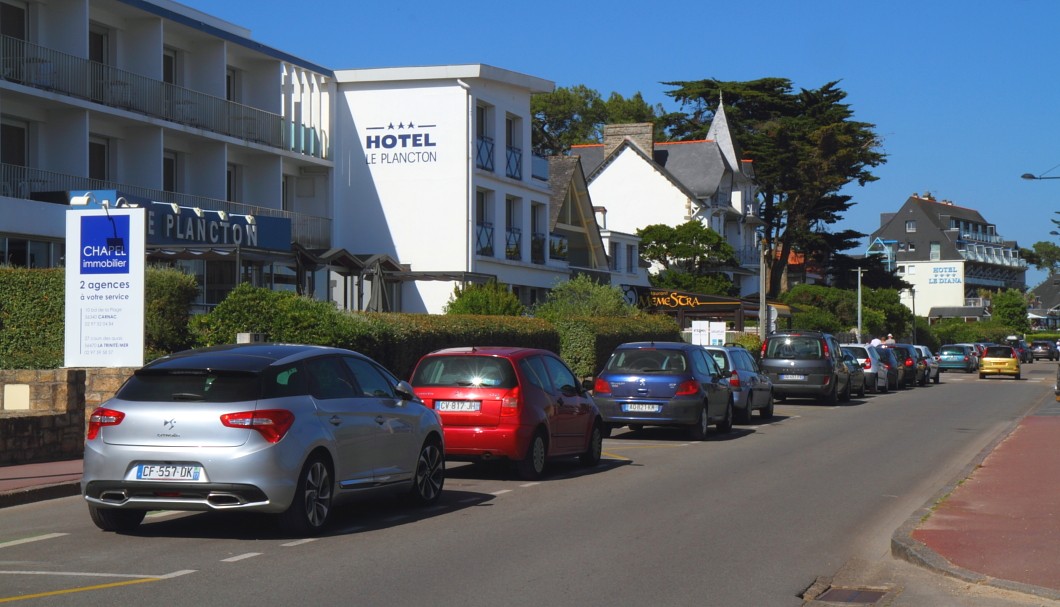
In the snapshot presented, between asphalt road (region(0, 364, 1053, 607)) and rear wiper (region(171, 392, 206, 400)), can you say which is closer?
asphalt road (region(0, 364, 1053, 607))

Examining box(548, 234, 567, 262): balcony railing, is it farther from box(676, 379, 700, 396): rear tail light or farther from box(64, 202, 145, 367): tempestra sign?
box(64, 202, 145, 367): tempestra sign

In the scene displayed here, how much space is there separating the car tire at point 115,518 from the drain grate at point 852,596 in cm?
550

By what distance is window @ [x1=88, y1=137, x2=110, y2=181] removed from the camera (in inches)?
1238

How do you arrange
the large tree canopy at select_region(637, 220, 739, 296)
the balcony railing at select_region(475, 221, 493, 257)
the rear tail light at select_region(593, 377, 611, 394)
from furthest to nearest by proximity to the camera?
the large tree canopy at select_region(637, 220, 739, 296) < the balcony railing at select_region(475, 221, 493, 257) < the rear tail light at select_region(593, 377, 611, 394)

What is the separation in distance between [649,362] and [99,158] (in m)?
17.8

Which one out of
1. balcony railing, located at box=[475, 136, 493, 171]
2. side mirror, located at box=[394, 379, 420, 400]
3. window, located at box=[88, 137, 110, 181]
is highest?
balcony railing, located at box=[475, 136, 493, 171]

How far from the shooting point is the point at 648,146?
7106cm

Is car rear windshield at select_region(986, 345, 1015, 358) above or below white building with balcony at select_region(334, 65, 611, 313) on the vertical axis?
below

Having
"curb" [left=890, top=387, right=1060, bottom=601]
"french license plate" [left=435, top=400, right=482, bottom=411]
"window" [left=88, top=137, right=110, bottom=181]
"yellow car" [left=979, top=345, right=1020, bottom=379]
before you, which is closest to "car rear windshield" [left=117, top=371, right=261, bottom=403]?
"french license plate" [left=435, top=400, right=482, bottom=411]

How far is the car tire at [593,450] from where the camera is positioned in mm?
16234

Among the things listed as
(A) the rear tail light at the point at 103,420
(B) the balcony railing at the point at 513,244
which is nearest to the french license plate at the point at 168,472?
(A) the rear tail light at the point at 103,420

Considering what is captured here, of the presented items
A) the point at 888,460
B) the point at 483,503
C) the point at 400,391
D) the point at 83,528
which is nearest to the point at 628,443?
the point at 888,460

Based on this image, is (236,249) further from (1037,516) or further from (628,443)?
(1037,516)

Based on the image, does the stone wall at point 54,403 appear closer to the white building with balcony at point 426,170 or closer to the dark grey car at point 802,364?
the dark grey car at point 802,364
